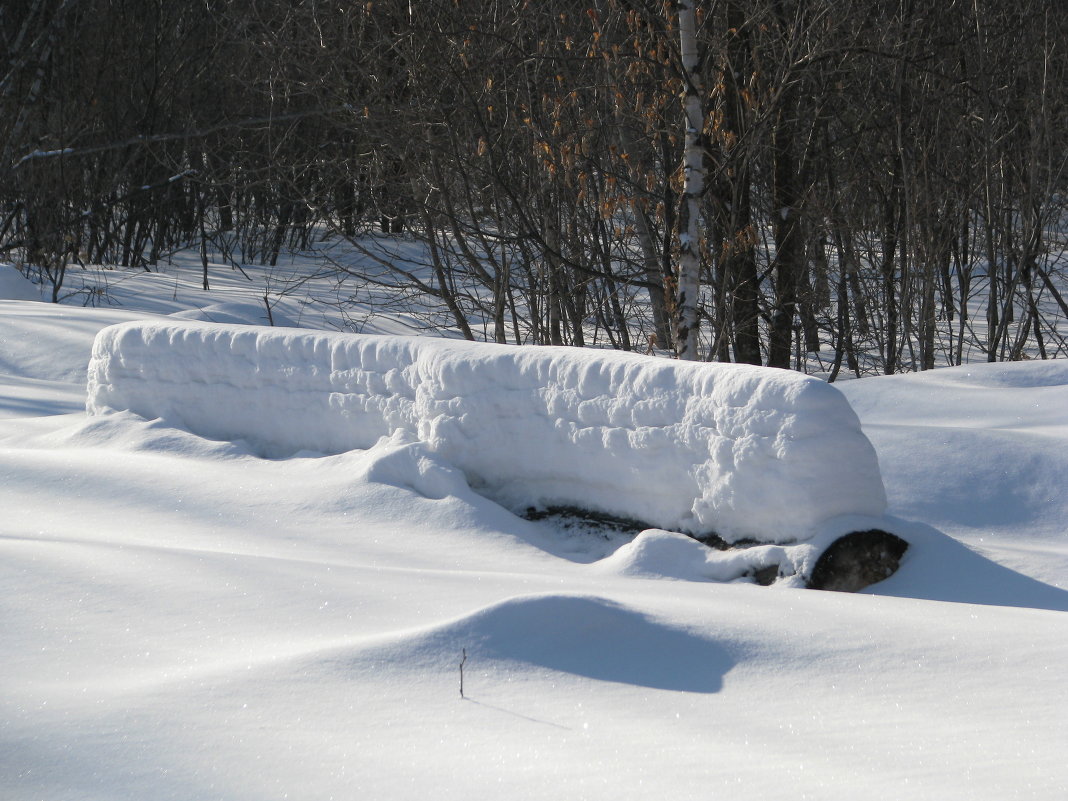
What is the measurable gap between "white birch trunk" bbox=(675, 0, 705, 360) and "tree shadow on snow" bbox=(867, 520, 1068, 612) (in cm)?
271

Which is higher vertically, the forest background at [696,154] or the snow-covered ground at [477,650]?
the forest background at [696,154]

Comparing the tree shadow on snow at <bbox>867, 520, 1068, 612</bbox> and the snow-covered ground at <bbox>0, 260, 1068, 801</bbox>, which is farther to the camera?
the tree shadow on snow at <bbox>867, 520, 1068, 612</bbox>

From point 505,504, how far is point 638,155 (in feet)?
14.4

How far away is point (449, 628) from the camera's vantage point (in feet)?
9.43

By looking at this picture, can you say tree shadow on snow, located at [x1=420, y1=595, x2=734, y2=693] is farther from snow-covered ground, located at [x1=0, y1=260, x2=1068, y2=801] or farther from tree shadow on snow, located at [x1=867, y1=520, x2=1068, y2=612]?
tree shadow on snow, located at [x1=867, y1=520, x2=1068, y2=612]

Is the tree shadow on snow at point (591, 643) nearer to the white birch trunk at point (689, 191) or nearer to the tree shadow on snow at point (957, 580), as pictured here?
the tree shadow on snow at point (957, 580)

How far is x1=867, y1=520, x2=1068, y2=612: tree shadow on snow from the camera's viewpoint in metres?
4.11

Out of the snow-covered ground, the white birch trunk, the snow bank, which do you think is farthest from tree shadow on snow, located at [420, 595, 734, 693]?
the white birch trunk

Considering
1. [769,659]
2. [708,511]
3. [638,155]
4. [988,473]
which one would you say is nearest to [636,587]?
[708,511]

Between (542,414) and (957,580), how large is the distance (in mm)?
1817

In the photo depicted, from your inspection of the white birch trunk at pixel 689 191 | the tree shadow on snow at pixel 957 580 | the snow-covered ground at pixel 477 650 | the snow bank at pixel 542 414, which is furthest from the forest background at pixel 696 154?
→ the snow-covered ground at pixel 477 650

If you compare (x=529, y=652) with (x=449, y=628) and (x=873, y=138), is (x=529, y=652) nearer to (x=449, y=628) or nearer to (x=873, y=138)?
(x=449, y=628)

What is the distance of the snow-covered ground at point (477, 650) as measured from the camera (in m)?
2.29

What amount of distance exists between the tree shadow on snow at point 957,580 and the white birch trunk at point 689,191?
2715 mm
